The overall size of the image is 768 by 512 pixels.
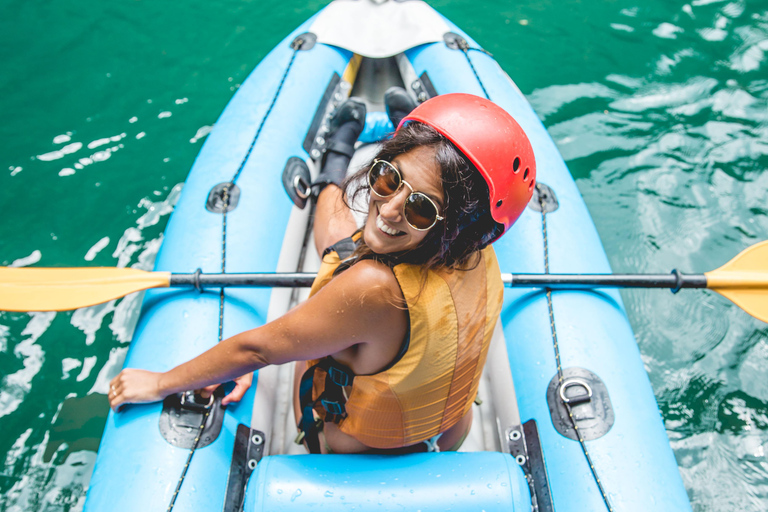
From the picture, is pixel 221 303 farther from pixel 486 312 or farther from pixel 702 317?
pixel 702 317

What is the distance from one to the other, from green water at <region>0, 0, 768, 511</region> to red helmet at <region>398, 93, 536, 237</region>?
1806 millimetres

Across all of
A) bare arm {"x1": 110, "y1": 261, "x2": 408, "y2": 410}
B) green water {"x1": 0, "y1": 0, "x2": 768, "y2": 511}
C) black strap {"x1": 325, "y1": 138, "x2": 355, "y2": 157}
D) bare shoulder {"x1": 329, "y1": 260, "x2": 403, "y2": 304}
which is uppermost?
bare shoulder {"x1": 329, "y1": 260, "x2": 403, "y2": 304}

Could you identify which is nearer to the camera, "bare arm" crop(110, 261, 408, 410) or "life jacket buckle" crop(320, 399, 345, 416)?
"bare arm" crop(110, 261, 408, 410)

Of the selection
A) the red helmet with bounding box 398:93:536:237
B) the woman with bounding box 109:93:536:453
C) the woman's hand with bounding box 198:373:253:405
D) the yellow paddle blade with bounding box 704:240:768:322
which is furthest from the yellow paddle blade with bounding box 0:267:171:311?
the yellow paddle blade with bounding box 704:240:768:322

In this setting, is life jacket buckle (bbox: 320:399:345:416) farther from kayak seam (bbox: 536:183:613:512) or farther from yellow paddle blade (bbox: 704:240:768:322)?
yellow paddle blade (bbox: 704:240:768:322)

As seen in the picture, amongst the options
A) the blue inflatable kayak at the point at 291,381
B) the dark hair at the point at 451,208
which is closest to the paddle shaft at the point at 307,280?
the blue inflatable kayak at the point at 291,381

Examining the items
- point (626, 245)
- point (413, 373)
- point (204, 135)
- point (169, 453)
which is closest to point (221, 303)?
point (169, 453)

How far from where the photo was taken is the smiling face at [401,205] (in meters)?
0.98

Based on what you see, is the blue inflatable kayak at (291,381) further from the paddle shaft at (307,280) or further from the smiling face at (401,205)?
the smiling face at (401,205)

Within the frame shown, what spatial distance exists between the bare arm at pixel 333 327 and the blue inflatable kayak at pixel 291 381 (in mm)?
315

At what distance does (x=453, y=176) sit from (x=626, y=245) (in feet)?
7.45

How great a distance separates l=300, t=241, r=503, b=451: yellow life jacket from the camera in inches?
42.2

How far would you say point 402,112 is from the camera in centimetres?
252

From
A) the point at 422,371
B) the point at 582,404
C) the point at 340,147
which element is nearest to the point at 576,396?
the point at 582,404
